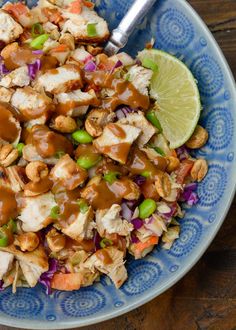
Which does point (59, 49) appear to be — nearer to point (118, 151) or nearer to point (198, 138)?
point (118, 151)

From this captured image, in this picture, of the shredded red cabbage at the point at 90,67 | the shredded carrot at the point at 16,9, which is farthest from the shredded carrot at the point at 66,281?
the shredded carrot at the point at 16,9

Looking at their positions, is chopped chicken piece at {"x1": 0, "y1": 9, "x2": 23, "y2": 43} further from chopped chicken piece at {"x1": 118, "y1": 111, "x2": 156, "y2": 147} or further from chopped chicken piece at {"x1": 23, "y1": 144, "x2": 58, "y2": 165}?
chopped chicken piece at {"x1": 118, "y1": 111, "x2": 156, "y2": 147}

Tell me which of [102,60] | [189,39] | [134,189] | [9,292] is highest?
[189,39]

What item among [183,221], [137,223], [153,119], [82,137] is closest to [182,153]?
[153,119]

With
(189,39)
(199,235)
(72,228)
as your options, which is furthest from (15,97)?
(199,235)

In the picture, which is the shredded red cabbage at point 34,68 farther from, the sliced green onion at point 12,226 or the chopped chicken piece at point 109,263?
the chopped chicken piece at point 109,263

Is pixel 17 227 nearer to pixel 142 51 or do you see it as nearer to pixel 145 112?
pixel 145 112
